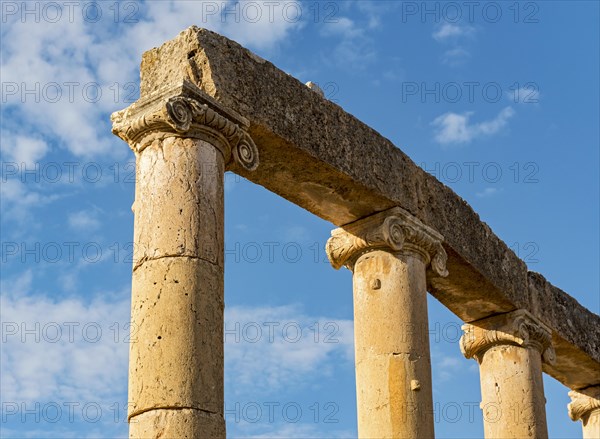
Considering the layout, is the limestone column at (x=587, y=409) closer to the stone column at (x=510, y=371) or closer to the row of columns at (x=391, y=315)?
the stone column at (x=510, y=371)

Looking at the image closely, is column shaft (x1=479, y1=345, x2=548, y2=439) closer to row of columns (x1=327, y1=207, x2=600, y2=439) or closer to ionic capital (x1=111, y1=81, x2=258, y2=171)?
row of columns (x1=327, y1=207, x2=600, y2=439)

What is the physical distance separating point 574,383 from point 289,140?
34.5 feet

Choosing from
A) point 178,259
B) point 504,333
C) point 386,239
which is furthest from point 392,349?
point 178,259

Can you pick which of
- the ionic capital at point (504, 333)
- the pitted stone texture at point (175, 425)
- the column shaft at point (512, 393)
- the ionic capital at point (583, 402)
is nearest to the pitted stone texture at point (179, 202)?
the pitted stone texture at point (175, 425)

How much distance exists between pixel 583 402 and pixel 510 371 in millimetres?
4261

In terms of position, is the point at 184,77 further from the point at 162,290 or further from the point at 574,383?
the point at 574,383

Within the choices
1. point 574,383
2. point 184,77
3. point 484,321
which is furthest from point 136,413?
point 574,383

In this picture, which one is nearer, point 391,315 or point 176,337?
point 176,337

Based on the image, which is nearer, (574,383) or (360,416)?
(360,416)

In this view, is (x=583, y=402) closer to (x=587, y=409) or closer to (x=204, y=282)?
(x=587, y=409)

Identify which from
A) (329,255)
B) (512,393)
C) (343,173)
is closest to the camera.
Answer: (343,173)

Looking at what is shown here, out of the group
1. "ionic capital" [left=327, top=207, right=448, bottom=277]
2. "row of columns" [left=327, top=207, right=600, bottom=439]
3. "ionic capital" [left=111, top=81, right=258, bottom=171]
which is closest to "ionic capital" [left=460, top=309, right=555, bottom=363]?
"row of columns" [left=327, top=207, right=600, bottom=439]

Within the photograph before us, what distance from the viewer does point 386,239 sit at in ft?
53.5

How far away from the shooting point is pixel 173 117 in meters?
12.9
